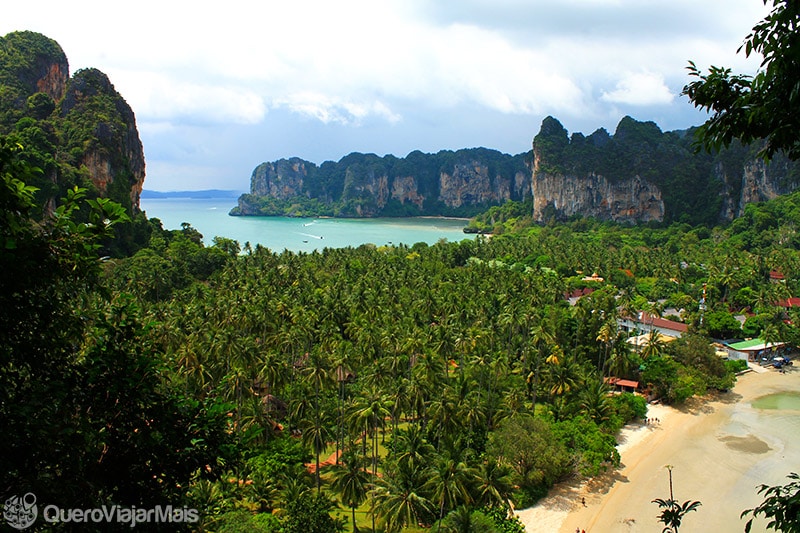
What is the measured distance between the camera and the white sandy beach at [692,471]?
84.8 ft

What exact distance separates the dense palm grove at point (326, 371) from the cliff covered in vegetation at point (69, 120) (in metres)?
13.0

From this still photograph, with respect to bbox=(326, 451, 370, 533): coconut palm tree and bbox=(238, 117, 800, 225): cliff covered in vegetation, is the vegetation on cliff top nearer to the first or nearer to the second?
bbox=(326, 451, 370, 533): coconut palm tree

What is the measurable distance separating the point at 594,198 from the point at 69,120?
13408 cm

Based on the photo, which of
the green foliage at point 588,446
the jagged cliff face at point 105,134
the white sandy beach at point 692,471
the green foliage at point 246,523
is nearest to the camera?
the green foliage at point 246,523

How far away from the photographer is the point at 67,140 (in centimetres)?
7862

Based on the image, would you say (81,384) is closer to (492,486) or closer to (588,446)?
(492,486)

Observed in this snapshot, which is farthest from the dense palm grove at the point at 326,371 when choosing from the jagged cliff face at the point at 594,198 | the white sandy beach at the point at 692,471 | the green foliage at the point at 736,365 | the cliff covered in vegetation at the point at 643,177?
the jagged cliff face at the point at 594,198

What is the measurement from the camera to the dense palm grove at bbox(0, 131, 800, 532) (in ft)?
18.5

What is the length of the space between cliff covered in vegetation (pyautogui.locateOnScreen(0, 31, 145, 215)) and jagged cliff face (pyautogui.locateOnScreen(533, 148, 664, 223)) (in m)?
119

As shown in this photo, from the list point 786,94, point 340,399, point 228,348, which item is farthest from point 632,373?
point 786,94

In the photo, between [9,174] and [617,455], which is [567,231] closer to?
[617,455]

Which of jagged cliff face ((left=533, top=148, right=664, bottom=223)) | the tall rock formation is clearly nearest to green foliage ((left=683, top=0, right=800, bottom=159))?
the tall rock formation

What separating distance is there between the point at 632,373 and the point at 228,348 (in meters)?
32.2

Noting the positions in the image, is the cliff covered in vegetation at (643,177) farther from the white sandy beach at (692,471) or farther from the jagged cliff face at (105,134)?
the jagged cliff face at (105,134)
